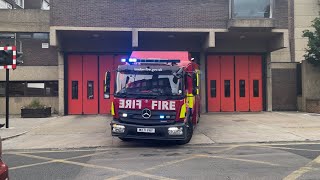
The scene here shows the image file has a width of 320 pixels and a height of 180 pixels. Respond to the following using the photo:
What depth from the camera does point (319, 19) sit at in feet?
78.4

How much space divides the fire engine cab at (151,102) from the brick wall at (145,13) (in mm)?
10689

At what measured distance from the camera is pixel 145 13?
22125 mm

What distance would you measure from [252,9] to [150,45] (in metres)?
6.61

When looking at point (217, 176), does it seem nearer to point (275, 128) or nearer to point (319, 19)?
point (275, 128)

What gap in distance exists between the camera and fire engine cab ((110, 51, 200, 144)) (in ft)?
35.9

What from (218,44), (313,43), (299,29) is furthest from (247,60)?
(299,29)

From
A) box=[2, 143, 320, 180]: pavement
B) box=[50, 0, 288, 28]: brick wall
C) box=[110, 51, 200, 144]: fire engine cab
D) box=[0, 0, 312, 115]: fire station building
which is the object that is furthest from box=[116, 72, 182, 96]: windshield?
box=[50, 0, 288, 28]: brick wall

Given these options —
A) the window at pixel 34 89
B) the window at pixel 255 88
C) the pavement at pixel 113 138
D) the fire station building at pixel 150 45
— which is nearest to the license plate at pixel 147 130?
the pavement at pixel 113 138

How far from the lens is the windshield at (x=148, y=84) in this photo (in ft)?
36.8

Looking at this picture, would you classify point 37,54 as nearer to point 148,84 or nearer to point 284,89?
point 148,84

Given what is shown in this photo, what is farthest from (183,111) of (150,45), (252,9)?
(150,45)

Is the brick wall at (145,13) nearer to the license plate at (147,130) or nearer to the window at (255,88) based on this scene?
the window at (255,88)

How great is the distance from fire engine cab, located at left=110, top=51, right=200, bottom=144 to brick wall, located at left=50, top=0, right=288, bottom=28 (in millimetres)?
10689

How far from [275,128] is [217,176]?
30.3 feet
